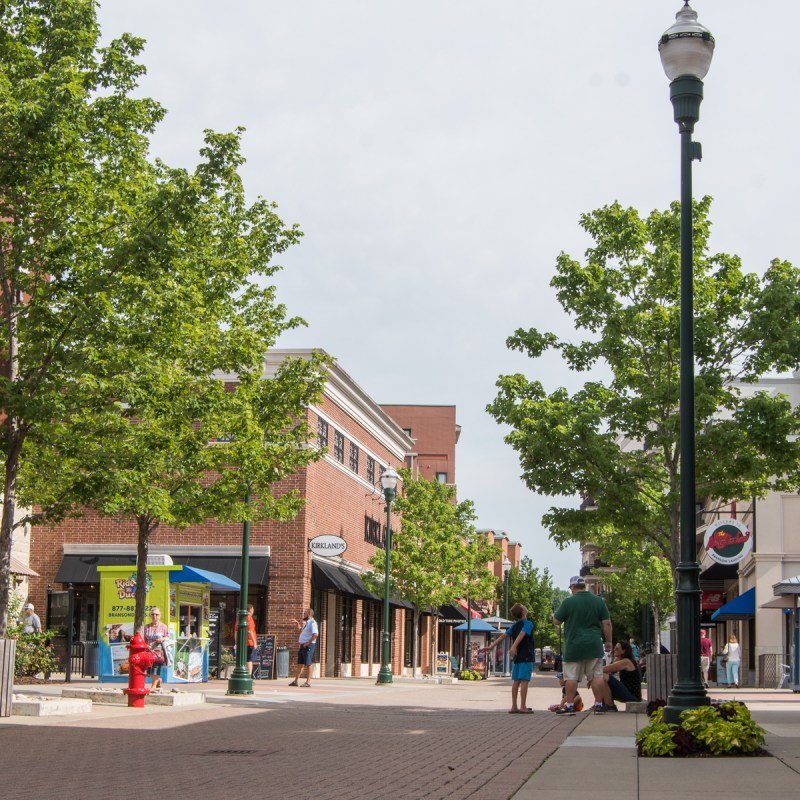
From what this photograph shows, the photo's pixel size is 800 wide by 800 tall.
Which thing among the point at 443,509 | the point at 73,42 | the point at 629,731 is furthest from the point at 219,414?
the point at 443,509

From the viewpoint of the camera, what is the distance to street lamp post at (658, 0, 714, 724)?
11.3 m

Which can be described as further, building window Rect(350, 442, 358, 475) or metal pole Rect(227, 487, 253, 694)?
building window Rect(350, 442, 358, 475)

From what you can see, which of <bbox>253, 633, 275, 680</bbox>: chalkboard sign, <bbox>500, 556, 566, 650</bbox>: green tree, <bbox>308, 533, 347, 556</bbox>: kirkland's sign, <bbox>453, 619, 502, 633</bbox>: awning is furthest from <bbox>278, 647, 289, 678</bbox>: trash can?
<bbox>500, 556, 566, 650</bbox>: green tree

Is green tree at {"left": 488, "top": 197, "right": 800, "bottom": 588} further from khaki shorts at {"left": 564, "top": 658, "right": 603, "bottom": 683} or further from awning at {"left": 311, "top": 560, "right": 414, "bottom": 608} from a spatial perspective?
awning at {"left": 311, "top": 560, "right": 414, "bottom": 608}

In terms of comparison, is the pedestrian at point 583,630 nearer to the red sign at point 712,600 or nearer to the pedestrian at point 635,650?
the pedestrian at point 635,650

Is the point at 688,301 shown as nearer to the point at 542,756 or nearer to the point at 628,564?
the point at 542,756

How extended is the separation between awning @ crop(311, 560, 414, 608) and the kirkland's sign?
1.45 m

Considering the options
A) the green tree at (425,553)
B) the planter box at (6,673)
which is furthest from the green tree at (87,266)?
the green tree at (425,553)

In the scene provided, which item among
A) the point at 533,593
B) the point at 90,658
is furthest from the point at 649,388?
the point at 533,593

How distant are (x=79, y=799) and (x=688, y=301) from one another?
7369 mm

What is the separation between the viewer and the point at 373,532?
162ft

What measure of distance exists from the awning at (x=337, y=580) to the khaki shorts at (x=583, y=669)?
845 inches

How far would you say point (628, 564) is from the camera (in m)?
57.7

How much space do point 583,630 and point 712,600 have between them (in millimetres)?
36945
